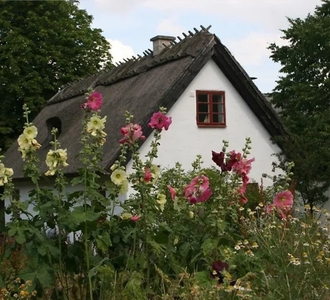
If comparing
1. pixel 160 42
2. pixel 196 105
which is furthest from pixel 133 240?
pixel 160 42

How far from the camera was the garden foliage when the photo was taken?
4.33 m

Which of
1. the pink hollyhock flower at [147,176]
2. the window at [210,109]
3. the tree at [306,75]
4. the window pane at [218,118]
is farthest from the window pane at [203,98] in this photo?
the pink hollyhock flower at [147,176]

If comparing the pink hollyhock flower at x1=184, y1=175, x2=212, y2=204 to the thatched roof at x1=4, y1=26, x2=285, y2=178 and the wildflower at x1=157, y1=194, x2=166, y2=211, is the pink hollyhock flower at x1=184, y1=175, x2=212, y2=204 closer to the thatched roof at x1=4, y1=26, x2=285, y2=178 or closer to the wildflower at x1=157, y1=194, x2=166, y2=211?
the wildflower at x1=157, y1=194, x2=166, y2=211

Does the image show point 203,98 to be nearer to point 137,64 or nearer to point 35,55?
point 137,64

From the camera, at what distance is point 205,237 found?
4770mm

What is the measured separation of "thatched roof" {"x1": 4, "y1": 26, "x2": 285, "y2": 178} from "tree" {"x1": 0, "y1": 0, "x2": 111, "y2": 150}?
5762mm

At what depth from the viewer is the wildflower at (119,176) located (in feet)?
15.5

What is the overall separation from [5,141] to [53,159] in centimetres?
2113

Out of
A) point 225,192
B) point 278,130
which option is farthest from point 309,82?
point 225,192

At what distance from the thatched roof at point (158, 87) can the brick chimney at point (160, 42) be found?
0.76ft

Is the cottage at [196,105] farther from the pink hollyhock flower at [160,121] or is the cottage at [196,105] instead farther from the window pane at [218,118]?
the pink hollyhock flower at [160,121]

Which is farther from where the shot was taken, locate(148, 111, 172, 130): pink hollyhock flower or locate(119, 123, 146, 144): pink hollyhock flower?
locate(148, 111, 172, 130): pink hollyhock flower

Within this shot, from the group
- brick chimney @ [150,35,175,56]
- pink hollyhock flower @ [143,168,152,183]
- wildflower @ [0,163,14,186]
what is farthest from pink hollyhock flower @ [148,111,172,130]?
brick chimney @ [150,35,175,56]

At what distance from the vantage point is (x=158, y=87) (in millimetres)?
15992
